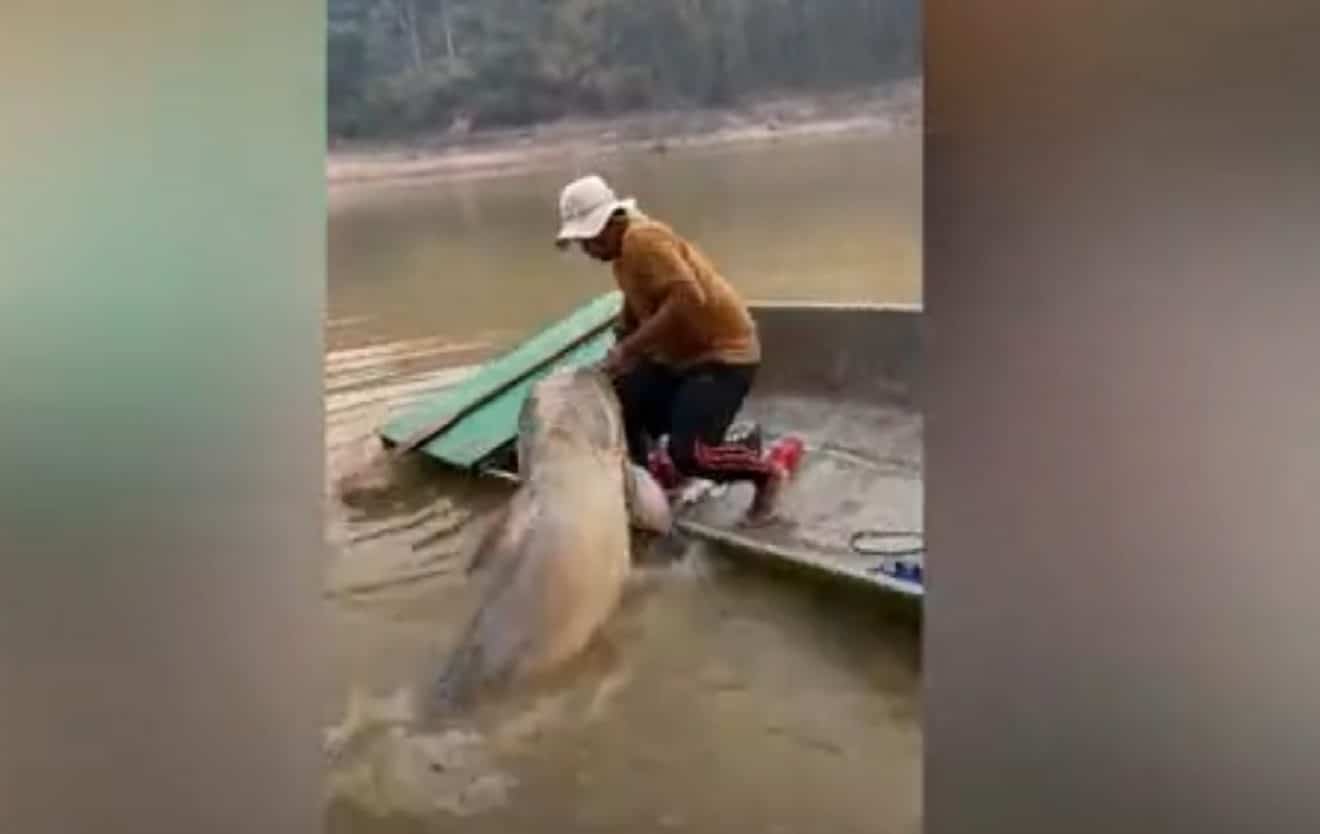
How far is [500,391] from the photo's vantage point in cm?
150

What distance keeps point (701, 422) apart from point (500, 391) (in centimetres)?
19

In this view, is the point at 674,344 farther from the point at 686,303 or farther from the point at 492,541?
the point at 492,541

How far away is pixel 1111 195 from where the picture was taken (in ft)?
4.34

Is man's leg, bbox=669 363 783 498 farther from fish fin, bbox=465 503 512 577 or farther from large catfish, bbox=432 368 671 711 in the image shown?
fish fin, bbox=465 503 512 577

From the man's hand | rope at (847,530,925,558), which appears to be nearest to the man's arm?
the man's hand

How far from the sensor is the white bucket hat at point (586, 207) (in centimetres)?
147

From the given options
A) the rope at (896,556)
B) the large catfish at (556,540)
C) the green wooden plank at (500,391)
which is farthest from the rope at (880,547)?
the green wooden plank at (500,391)

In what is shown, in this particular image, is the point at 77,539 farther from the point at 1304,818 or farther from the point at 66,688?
the point at 1304,818

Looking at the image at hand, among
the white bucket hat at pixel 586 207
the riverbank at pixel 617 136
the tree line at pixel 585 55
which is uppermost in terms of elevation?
the tree line at pixel 585 55

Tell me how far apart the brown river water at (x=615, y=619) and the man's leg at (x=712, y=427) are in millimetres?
73

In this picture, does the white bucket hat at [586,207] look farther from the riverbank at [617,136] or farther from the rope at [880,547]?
the rope at [880,547]

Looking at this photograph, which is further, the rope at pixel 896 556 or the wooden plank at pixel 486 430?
the wooden plank at pixel 486 430

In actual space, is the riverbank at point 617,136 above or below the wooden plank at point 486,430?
above

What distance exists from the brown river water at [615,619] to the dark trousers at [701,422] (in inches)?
3.0
